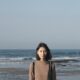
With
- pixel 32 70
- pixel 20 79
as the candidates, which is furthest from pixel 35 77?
pixel 20 79

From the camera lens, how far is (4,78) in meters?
18.9

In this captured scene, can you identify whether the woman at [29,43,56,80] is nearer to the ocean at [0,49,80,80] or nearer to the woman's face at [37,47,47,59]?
the woman's face at [37,47,47,59]

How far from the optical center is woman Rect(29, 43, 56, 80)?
22.0 feet

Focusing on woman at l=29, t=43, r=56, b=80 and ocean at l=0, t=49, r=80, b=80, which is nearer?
woman at l=29, t=43, r=56, b=80

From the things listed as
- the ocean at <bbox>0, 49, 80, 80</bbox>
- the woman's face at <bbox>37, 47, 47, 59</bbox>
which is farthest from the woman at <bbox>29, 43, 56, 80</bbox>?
the ocean at <bbox>0, 49, 80, 80</bbox>

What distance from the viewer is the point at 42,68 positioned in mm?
6727

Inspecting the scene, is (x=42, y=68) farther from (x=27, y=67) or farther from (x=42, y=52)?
(x=27, y=67)

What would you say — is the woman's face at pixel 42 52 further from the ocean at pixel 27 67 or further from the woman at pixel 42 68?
the ocean at pixel 27 67

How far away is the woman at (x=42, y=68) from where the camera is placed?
6.71m

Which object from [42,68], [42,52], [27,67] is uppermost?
[42,52]

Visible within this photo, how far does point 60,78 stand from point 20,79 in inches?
73.0

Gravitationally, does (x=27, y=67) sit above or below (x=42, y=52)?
below

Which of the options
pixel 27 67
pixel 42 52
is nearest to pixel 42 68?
pixel 42 52

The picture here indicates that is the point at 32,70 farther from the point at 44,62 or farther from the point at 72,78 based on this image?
the point at 72,78
